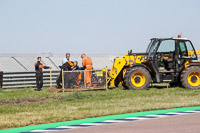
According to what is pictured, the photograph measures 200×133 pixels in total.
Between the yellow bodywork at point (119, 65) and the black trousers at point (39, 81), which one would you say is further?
the black trousers at point (39, 81)

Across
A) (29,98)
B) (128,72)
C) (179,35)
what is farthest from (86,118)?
(179,35)

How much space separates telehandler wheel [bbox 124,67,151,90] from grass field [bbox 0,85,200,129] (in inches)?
72.4

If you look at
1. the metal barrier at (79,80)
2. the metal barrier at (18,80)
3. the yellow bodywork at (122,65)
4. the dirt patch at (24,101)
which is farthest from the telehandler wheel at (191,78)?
the metal barrier at (18,80)

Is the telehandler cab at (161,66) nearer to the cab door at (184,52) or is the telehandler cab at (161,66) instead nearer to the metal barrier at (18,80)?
the cab door at (184,52)

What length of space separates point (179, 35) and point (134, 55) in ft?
7.50

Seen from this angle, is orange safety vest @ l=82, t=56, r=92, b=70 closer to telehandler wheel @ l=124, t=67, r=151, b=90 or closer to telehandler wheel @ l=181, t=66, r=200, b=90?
telehandler wheel @ l=124, t=67, r=151, b=90

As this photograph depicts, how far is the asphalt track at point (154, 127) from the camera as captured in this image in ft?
30.5

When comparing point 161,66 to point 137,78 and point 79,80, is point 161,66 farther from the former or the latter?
point 79,80

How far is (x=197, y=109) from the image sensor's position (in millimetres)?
13141

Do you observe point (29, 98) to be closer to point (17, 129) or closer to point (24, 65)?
point (17, 129)

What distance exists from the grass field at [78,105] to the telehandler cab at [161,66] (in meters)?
2.19

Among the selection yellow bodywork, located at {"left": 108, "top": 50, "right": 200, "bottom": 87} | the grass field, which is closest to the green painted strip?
the grass field

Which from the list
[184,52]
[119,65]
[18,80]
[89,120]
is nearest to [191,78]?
[184,52]

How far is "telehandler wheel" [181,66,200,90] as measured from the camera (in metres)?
20.1
